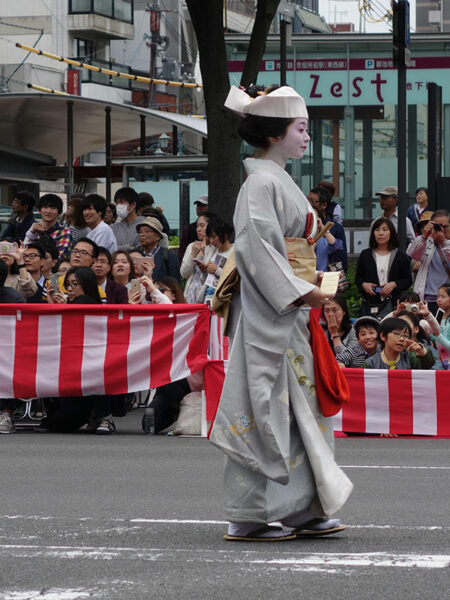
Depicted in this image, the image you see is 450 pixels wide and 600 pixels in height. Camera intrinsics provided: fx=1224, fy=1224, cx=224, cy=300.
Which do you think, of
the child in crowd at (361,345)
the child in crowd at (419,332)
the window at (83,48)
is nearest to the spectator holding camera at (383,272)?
the child in crowd at (419,332)

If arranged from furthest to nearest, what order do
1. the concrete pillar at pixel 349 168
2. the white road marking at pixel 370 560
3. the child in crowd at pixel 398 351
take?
1. the concrete pillar at pixel 349 168
2. the child in crowd at pixel 398 351
3. the white road marking at pixel 370 560

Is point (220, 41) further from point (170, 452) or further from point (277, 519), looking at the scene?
point (277, 519)

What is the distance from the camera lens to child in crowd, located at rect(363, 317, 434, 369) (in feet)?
31.9

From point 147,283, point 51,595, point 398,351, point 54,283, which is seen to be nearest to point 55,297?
point 54,283

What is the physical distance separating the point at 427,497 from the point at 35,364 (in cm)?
450

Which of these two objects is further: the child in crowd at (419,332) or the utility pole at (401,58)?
the utility pole at (401,58)

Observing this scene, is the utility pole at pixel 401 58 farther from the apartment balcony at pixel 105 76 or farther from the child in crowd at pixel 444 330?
the apartment balcony at pixel 105 76

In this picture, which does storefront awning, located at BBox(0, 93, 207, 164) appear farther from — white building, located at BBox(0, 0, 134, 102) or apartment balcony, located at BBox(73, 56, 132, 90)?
apartment balcony, located at BBox(73, 56, 132, 90)

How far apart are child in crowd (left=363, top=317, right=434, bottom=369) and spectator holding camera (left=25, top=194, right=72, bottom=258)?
3.47 m

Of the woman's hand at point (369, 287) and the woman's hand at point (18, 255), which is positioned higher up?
the woman's hand at point (18, 255)

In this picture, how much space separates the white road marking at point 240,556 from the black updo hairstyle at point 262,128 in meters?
1.75

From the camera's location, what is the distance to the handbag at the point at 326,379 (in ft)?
17.3

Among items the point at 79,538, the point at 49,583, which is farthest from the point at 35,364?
the point at 49,583

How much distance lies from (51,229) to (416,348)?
4127 mm
